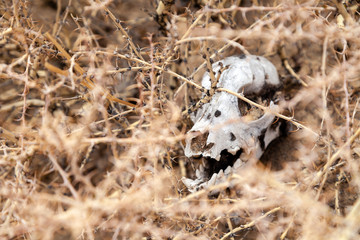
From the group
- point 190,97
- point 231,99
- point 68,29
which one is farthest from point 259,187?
point 68,29

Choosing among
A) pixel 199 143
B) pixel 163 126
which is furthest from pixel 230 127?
pixel 163 126

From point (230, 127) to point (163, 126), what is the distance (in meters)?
0.28

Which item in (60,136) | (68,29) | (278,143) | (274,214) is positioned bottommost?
(274,214)

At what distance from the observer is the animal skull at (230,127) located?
1.38 meters

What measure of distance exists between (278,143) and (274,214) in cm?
37

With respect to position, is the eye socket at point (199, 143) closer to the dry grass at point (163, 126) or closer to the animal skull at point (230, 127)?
the animal skull at point (230, 127)

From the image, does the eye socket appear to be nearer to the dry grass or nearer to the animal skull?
the animal skull

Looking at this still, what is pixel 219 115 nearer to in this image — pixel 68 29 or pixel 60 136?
pixel 60 136

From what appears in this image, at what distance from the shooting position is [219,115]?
1.43 metres

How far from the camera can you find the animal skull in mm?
1381

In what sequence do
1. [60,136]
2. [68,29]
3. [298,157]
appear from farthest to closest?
1. [68,29]
2. [298,157]
3. [60,136]

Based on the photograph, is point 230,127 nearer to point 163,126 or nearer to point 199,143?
point 199,143

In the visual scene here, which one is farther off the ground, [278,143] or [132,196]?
[132,196]

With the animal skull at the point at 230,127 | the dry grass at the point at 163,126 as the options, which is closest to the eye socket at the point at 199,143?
the animal skull at the point at 230,127
